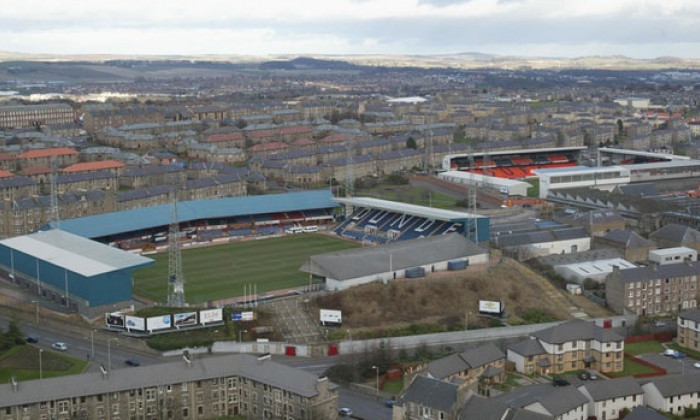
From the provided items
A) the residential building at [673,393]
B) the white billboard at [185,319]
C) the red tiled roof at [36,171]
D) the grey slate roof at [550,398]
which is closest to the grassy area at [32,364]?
the white billboard at [185,319]

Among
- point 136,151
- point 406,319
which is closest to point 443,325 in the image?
point 406,319

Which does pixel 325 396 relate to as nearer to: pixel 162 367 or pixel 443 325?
pixel 162 367

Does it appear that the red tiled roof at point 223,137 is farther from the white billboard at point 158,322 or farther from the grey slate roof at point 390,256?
the white billboard at point 158,322

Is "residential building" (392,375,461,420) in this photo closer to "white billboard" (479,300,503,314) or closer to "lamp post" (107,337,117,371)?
"lamp post" (107,337,117,371)

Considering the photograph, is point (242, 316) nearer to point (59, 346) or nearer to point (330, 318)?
point (330, 318)

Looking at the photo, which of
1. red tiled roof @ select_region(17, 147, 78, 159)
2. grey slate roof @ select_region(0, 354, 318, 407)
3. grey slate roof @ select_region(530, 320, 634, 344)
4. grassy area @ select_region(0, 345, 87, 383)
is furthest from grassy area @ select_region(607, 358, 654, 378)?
red tiled roof @ select_region(17, 147, 78, 159)

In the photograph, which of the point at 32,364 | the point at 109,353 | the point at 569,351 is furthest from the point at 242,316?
the point at 569,351

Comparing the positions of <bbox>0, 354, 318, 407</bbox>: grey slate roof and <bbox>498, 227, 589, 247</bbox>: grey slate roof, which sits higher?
<bbox>498, 227, 589, 247</bbox>: grey slate roof
